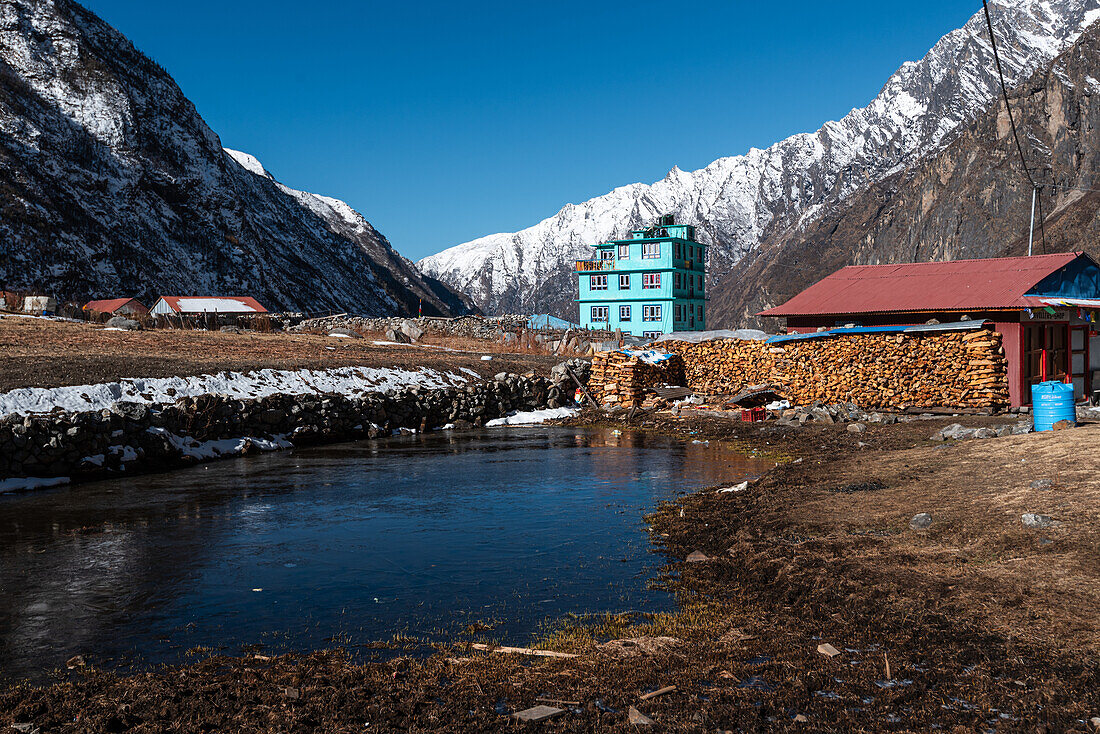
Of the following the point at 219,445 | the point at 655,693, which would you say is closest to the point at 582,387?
the point at 219,445

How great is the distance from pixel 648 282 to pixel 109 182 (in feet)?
204

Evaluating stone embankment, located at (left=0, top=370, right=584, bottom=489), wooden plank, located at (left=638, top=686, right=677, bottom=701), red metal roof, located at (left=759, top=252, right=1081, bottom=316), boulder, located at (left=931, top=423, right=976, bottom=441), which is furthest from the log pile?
wooden plank, located at (left=638, top=686, right=677, bottom=701)

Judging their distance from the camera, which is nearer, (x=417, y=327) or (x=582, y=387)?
(x=582, y=387)

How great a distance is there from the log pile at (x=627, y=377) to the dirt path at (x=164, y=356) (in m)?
3.77

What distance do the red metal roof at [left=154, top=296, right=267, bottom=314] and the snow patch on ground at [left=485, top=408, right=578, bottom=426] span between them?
48429mm

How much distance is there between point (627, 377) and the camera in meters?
31.2

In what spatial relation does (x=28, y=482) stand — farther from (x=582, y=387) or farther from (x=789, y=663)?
(x=582, y=387)

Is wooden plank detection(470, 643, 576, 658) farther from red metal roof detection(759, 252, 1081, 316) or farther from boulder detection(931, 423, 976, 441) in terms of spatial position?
red metal roof detection(759, 252, 1081, 316)

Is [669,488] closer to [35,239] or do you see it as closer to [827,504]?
[827,504]

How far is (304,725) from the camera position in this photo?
5.52 metres

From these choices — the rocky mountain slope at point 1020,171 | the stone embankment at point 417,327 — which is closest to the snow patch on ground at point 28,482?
the stone embankment at point 417,327

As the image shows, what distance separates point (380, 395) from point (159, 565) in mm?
16266

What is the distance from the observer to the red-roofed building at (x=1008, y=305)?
2442 centimetres

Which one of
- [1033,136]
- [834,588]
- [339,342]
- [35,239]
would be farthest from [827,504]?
[1033,136]
